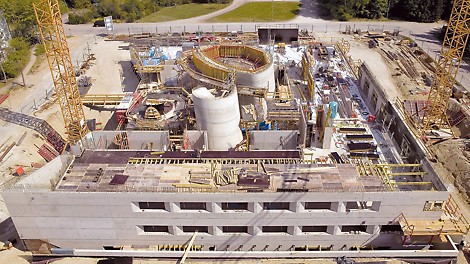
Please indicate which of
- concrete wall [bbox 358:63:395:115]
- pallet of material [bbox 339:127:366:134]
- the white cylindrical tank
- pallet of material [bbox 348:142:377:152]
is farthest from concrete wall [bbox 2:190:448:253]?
concrete wall [bbox 358:63:395:115]

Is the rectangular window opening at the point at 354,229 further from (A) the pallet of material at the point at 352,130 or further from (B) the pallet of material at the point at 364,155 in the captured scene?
(A) the pallet of material at the point at 352,130

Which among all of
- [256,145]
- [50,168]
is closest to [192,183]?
[256,145]

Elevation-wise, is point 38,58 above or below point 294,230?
above

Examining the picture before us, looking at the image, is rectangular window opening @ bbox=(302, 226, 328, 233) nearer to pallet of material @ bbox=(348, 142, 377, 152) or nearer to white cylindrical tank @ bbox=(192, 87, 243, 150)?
pallet of material @ bbox=(348, 142, 377, 152)

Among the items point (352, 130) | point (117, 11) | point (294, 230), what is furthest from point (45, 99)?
point (352, 130)

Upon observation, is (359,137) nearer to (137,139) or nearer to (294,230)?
(294,230)
